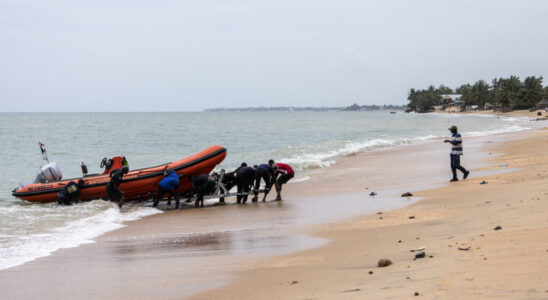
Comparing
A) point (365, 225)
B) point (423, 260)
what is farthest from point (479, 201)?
point (423, 260)

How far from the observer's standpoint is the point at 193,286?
6547 millimetres

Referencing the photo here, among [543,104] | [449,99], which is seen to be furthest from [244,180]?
[449,99]

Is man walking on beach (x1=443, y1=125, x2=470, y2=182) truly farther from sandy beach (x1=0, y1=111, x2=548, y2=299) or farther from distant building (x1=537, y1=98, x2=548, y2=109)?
distant building (x1=537, y1=98, x2=548, y2=109)

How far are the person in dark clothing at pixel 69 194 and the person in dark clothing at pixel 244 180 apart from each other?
3.98 m

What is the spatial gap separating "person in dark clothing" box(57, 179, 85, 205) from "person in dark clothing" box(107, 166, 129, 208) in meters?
0.89

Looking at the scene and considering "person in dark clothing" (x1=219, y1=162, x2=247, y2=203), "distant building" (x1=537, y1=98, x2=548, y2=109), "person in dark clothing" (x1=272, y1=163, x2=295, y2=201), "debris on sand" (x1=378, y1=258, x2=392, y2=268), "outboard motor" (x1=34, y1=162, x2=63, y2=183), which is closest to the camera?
"debris on sand" (x1=378, y1=258, x2=392, y2=268)

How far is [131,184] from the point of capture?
14828mm

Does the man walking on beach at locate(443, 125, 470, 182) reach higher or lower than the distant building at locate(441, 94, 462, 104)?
lower

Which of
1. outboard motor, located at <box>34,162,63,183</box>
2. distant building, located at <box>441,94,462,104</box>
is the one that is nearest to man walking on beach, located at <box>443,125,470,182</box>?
outboard motor, located at <box>34,162,63,183</box>

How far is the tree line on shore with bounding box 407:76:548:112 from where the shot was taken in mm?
111500

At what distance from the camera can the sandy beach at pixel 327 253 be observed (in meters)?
5.51

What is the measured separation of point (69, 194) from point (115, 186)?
128 centimetres

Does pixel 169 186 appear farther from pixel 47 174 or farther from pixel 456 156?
pixel 456 156

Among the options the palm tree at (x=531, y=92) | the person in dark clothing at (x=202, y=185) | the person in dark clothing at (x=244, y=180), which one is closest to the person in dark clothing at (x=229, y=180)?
the person in dark clothing at (x=244, y=180)
